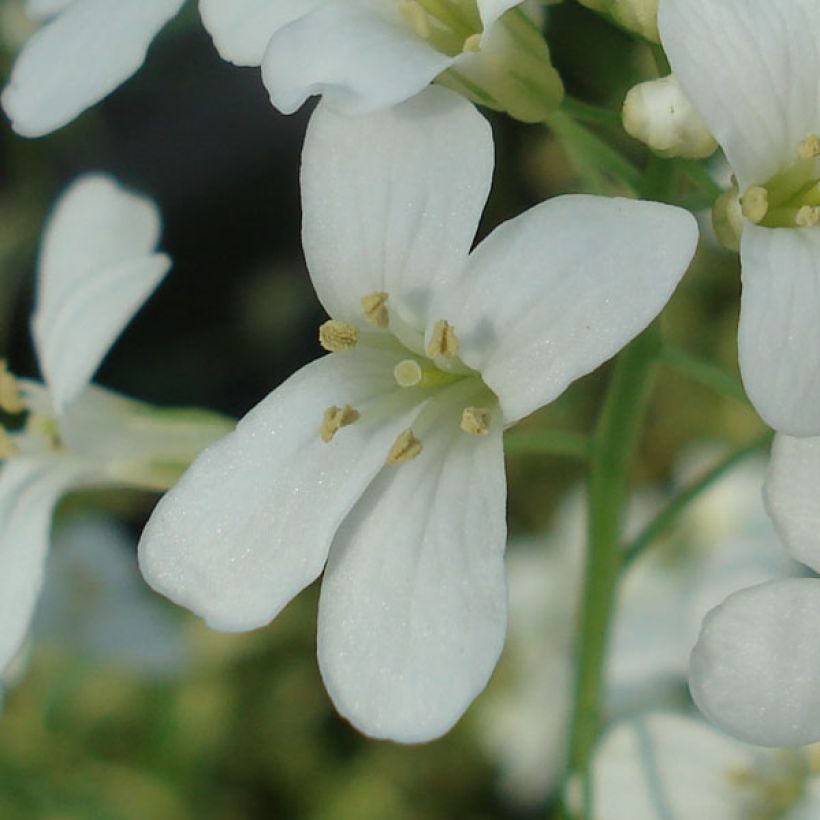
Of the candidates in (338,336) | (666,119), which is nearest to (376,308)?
(338,336)

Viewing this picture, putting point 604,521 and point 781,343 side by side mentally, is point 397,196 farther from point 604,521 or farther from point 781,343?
point 604,521

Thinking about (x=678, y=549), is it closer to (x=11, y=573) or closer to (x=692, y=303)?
(x=692, y=303)

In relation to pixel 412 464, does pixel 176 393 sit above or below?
below

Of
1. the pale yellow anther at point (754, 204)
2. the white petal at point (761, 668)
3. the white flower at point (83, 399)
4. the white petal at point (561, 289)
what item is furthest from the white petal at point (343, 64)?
the white petal at point (761, 668)

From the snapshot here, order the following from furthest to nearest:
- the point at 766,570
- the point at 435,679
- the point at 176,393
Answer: the point at 176,393
the point at 766,570
the point at 435,679

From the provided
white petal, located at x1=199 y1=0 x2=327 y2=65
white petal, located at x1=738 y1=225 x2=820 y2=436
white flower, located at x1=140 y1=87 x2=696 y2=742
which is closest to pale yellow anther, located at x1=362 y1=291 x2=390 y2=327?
white flower, located at x1=140 y1=87 x2=696 y2=742

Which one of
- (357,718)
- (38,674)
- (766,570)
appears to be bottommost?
(38,674)

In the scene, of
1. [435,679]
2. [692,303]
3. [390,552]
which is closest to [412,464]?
[390,552]
